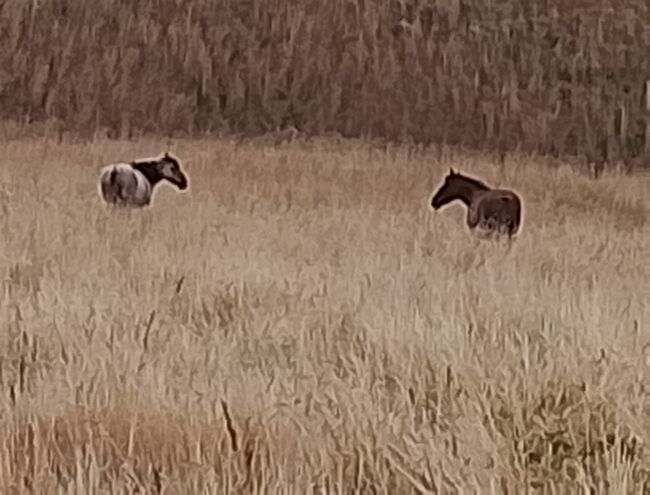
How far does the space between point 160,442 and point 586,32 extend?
14273 millimetres

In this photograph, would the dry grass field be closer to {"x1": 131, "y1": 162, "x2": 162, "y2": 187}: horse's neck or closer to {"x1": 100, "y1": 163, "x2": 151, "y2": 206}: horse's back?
{"x1": 100, "y1": 163, "x2": 151, "y2": 206}: horse's back

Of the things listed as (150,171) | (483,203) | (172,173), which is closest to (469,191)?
(483,203)

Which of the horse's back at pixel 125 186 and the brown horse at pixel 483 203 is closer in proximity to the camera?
the brown horse at pixel 483 203

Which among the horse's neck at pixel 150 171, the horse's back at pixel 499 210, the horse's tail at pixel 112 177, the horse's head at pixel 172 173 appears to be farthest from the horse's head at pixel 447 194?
the horse's tail at pixel 112 177

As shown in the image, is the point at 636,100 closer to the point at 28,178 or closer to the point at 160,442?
the point at 28,178

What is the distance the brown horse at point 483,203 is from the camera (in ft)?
26.5

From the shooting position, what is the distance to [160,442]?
344 centimetres

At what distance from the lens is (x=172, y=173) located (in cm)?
912

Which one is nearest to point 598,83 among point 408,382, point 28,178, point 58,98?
point 58,98

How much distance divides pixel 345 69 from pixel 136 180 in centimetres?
831

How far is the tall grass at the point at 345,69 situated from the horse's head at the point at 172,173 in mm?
6441

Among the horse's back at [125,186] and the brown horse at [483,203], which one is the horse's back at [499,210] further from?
the horse's back at [125,186]

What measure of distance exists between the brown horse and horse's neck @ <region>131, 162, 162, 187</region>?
183 centimetres

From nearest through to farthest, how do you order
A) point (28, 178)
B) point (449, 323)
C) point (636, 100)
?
1. point (449, 323)
2. point (28, 178)
3. point (636, 100)
